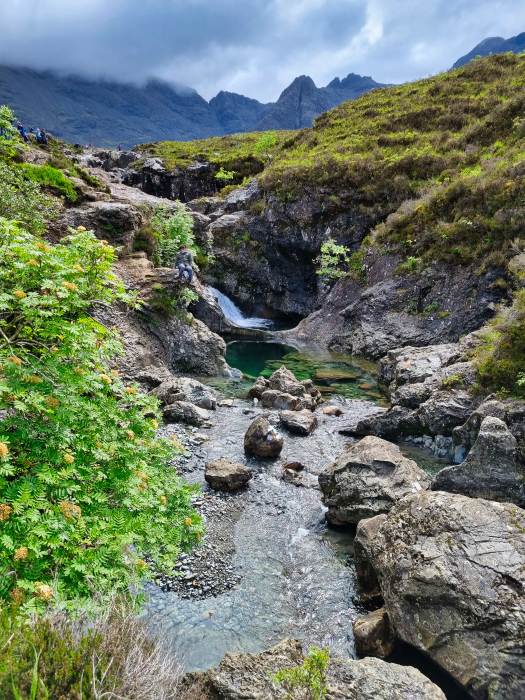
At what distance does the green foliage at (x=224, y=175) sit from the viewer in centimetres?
6394

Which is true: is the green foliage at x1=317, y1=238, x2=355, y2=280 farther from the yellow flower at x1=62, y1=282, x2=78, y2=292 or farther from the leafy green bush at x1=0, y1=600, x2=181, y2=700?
the leafy green bush at x1=0, y1=600, x2=181, y2=700

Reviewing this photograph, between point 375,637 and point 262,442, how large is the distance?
29.4 ft

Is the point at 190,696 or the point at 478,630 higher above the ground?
the point at 190,696

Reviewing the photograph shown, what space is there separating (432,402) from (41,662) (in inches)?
673

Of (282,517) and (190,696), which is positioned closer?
(190,696)

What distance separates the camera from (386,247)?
3741 cm

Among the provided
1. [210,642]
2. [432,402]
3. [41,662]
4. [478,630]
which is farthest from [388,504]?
[41,662]

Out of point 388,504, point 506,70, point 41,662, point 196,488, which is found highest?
point 506,70

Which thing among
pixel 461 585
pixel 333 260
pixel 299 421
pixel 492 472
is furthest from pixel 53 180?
pixel 461 585

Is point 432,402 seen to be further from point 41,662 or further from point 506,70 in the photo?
point 506,70

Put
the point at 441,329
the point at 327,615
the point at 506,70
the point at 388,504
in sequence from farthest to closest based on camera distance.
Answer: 1. the point at 506,70
2. the point at 441,329
3. the point at 388,504
4. the point at 327,615

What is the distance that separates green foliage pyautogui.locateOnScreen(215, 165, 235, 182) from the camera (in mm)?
63938

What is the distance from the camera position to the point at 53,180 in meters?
27.5

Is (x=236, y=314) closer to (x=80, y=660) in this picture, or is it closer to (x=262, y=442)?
(x=262, y=442)
